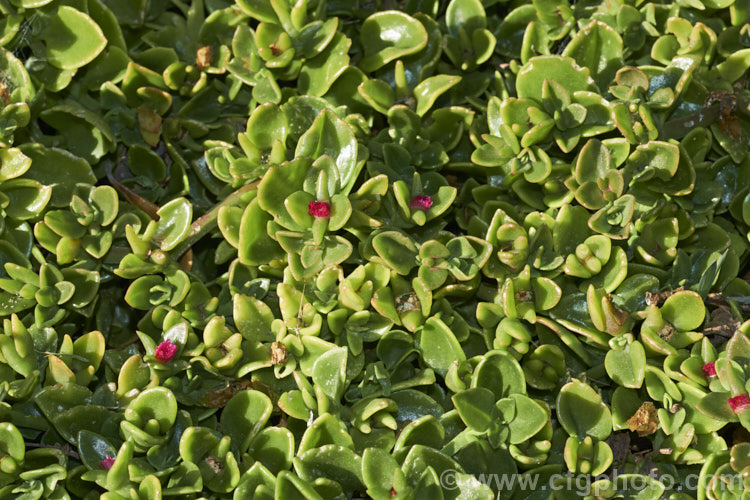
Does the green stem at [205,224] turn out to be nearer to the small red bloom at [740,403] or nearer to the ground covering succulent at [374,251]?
the ground covering succulent at [374,251]

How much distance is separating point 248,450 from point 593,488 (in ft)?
2.39

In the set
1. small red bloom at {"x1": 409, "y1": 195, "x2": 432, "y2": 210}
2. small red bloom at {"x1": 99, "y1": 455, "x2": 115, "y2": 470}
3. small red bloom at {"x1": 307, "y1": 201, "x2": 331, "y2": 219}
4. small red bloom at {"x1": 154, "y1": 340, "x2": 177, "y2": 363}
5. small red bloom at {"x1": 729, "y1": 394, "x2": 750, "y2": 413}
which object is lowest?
small red bloom at {"x1": 99, "y1": 455, "x2": 115, "y2": 470}

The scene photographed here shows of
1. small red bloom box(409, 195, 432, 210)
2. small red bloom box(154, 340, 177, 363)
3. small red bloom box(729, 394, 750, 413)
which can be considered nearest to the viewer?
small red bloom box(729, 394, 750, 413)

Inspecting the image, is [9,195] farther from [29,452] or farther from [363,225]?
[363,225]

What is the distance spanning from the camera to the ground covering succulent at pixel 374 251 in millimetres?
1703

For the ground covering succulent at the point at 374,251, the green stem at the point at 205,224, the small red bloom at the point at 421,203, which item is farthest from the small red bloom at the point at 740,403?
the green stem at the point at 205,224

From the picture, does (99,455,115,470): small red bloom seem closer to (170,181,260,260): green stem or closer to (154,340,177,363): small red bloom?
(154,340,177,363): small red bloom

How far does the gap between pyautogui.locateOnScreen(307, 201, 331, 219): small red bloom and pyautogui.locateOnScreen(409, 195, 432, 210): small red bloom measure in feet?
0.72

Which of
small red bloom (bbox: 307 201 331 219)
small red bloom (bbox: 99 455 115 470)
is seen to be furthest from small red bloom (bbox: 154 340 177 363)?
small red bloom (bbox: 307 201 331 219)

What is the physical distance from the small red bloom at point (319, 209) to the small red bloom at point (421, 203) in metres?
0.22

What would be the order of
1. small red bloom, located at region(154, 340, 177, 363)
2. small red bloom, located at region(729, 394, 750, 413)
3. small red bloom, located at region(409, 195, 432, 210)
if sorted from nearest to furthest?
small red bloom, located at region(729, 394, 750, 413) → small red bloom, located at region(154, 340, 177, 363) → small red bloom, located at region(409, 195, 432, 210)

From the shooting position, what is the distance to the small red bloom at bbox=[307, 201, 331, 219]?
5.96 ft

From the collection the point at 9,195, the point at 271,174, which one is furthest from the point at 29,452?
the point at 271,174

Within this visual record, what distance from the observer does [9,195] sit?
6.43 ft
